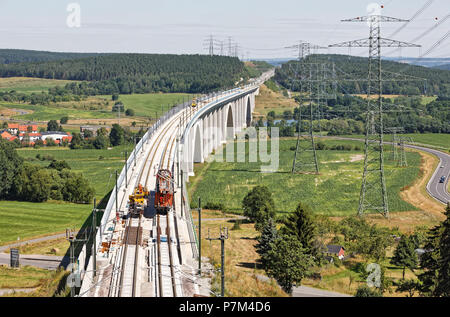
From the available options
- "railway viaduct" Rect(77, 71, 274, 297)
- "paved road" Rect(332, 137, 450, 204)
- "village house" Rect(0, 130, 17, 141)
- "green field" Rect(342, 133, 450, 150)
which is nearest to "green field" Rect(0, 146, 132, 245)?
"railway viaduct" Rect(77, 71, 274, 297)

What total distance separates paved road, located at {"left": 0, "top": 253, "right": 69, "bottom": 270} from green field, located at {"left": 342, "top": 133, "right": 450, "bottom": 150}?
112 m

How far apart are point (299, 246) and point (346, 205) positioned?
37396 millimetres

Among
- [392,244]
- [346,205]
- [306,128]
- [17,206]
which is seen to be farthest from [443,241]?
[306,128]

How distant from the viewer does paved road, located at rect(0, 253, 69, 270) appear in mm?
53609

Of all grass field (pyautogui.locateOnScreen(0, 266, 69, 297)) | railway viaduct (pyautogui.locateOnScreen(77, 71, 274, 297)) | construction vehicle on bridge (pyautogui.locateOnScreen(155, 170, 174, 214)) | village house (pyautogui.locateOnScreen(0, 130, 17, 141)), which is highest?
village house (pyautogui.locateOnScreen(0, 130, 17, 141))

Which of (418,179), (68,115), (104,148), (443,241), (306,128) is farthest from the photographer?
(68,115)

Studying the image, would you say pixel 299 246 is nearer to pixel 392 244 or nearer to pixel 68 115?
pixel 392 244

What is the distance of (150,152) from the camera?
83312 millimetres

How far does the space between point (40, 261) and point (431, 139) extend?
419 feet

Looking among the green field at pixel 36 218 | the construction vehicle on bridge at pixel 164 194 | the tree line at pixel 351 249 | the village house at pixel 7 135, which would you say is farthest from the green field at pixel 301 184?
the village house at pixel 7 135

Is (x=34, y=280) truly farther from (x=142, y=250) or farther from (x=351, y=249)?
(x=351, y=249)

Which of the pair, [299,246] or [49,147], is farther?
[49,147]

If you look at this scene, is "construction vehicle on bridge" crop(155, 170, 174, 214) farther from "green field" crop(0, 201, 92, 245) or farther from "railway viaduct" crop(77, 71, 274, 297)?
"green field" crop(0, 201, 92, 245)
